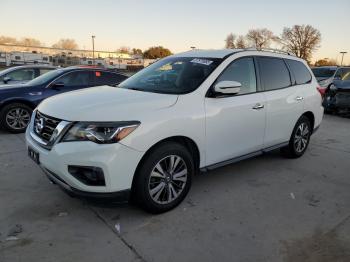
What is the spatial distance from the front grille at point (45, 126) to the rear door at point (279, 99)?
2.75m

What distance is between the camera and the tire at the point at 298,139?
17.0ft

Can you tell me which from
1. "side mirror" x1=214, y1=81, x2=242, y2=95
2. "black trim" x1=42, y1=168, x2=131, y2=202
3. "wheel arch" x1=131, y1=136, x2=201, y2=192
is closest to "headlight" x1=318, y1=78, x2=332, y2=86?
"side mirror" x1=214, y1=81, x2=242, y2=95

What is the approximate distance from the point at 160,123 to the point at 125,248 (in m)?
1.19

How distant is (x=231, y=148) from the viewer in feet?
12.9

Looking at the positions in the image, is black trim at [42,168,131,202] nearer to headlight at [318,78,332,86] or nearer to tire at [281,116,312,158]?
tire at [281,116,312,158]

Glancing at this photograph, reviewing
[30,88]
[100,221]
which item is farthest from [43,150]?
[30,88]

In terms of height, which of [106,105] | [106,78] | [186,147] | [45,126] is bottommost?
[186,147]

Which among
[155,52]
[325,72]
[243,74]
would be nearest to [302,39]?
[155,52]

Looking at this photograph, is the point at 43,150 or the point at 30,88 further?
the point at 30,88

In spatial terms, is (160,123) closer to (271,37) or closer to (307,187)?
(307,187)

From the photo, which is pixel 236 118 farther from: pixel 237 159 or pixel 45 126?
pixel 45 126

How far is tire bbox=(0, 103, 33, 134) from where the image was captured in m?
6.75

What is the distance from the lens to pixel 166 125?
315 centimetres

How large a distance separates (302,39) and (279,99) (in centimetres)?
7332
